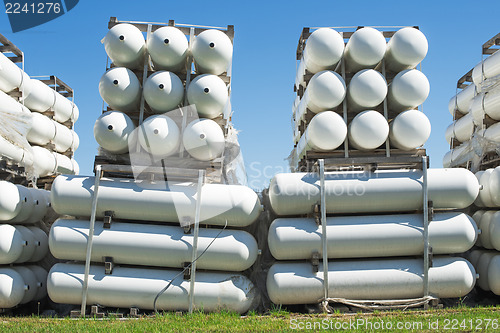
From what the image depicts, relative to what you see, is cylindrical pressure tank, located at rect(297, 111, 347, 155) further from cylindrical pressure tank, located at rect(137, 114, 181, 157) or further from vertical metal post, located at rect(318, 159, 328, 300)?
cylindrical pressure tank, located at rect(137, 114, 181, 157)

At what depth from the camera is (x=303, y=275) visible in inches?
241

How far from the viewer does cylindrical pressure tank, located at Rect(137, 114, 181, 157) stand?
21.2ft

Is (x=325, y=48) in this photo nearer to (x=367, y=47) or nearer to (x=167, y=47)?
(x=367, y=47)

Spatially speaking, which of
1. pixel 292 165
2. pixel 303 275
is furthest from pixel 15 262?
pixel 292 165

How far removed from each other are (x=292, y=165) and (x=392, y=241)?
3821mm

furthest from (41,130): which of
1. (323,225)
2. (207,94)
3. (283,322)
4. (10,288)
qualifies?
(283,322)

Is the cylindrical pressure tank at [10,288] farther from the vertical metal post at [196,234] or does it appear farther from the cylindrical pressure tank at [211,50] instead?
the cylindrical pressure tank at [211,50]

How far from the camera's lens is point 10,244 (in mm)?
6352

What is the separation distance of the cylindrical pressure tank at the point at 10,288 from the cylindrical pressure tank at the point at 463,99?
9.82m

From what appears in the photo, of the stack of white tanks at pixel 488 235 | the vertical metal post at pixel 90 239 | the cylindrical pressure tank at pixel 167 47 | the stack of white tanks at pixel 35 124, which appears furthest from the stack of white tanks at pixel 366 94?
the stack of white tanks at pixel 35 124

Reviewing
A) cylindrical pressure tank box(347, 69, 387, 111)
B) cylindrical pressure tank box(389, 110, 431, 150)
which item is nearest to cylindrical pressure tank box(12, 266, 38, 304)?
cylindrical pressure tank box(347, 69, 387, 111)

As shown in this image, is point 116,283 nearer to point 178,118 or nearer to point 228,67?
point 178,118

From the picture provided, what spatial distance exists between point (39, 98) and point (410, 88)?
784cm

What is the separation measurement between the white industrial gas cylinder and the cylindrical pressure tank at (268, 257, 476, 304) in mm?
4312
